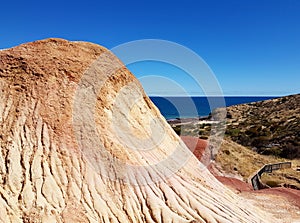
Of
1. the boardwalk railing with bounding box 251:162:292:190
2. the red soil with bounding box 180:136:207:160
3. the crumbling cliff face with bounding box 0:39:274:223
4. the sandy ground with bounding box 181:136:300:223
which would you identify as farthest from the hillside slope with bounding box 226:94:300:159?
the crumbling cliff face with bounding box 0:39:274:223

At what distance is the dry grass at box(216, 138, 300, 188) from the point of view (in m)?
30.3

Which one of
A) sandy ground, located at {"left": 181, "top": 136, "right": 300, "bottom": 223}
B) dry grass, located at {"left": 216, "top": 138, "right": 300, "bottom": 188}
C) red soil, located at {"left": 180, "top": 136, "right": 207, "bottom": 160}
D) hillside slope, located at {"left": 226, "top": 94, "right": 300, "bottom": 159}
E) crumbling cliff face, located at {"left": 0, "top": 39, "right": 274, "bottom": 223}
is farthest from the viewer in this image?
hillside slope, located at {"left": 226, "top": 94, "right": 300, "bottom": 159}

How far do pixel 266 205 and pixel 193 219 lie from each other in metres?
8.34

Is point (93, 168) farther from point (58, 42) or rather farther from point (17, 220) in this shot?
point (58, 42)

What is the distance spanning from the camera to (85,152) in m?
12.2

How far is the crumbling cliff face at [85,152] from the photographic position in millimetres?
10938

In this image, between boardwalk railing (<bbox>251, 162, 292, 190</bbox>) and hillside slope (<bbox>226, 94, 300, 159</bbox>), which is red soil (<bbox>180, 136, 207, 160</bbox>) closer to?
boardwalk railing (<bbox>251, 162, 292, 190</bbox>)

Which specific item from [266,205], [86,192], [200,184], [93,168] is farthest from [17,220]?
[266,205]

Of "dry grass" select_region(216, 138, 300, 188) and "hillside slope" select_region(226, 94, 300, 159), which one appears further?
"hillside slope" select_region(226, 94, 300, 159)

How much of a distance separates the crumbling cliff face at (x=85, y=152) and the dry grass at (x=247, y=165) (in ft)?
47.7

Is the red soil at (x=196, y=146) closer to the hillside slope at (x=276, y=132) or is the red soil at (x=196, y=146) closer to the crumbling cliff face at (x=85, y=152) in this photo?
the crumbling cliff face at (x=85, y=152)

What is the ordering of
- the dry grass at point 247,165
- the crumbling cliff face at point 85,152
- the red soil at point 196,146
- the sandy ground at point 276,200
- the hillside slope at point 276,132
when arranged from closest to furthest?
the crumbling cliff face at point 85,152 < the sandy ground at point 276,200 < the red soil at point 196,146 < the dry grass at point 247,165 < the hillside slope at point 276,132

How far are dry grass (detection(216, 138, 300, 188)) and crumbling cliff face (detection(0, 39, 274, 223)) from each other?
14.5m

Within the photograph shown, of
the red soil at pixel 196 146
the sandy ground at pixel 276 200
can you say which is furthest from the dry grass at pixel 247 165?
the sandy ground at pixel 276 200
